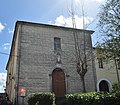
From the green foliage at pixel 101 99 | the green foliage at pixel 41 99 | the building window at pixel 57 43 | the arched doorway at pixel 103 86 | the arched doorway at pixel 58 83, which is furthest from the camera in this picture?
the arched doorway at pixel 103 86

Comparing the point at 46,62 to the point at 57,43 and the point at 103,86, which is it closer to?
the point at 57,43

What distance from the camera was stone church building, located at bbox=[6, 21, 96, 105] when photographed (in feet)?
63.2

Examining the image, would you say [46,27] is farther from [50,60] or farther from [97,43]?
[97,43]

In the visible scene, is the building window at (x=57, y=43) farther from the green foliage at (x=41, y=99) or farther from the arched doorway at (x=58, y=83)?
the green foliage at (x=41, y=99)

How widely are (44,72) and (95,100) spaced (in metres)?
10.5

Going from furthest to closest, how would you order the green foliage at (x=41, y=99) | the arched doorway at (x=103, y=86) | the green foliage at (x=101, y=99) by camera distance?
1. the arched doorway at (x=103, y=86)
2. the green foliage at (x=41, y=99)
3. the green foliage at (x=101, y=99)

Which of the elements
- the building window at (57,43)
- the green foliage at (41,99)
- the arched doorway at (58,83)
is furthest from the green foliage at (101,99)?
the building window at (57,43)

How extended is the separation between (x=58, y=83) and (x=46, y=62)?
252 centimetres

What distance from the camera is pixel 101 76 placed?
2302 cm

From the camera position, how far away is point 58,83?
20453 millimetres

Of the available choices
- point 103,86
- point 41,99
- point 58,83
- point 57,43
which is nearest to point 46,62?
point 58,83

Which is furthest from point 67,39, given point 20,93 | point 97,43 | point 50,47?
point 20,93

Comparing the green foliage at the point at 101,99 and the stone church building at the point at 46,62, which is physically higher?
the stone church building at the point at 46,62

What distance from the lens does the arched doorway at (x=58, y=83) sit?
2002 cm
